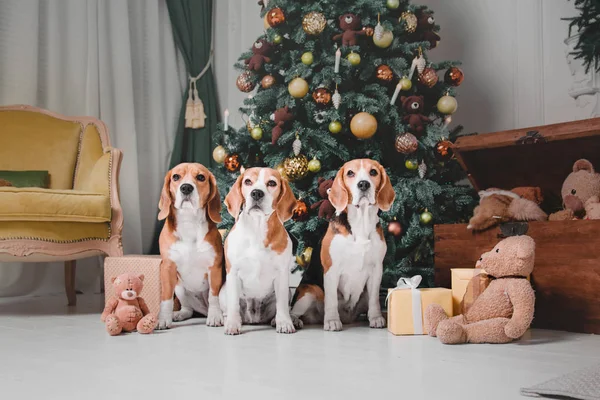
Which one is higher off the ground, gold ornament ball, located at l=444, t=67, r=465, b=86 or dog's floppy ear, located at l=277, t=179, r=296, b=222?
gold ornament ball, located at l=444, t=67, r=465, b=86

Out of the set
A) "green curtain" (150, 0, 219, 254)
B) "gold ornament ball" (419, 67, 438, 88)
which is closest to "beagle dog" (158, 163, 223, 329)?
"gold ornament ball" (419, 67, 438, 88)

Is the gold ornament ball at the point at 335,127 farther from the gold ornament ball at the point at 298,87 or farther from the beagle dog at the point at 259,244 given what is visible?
the beagle dog at the point at 259,244

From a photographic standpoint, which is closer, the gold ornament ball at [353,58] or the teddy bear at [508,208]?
the teddy bear at [508,208]

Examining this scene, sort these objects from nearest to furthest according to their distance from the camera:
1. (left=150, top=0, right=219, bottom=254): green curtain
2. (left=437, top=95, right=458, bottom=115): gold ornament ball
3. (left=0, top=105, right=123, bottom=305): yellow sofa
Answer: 1. (left=0, top=105, right=123, bottom=305): yellow sofa
2. (left=437, top=95, right=458, bottom=115): gold ornament ball
3. (left=150, top=0, right=219, bottom=254): green curtain

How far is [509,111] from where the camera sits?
3.91m

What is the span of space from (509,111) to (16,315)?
11.1 ft

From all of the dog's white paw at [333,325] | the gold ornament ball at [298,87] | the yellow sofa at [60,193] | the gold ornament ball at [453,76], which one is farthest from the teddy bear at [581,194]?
the yellow sofa at [60,193]

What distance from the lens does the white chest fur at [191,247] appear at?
2.69 metres

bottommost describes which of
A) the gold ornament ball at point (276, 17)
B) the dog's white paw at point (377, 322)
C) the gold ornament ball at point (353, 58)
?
the dog's white paw at point (377, 322)

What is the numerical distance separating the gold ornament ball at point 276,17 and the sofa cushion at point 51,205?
1.44 metres

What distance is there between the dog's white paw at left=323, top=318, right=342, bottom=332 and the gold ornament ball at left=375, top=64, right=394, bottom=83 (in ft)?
5.02

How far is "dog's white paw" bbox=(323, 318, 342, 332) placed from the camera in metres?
2.55

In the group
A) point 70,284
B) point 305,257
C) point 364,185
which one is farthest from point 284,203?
point 70,284

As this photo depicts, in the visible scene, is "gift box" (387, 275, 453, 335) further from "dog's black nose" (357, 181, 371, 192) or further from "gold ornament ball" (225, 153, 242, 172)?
"gold ornament ball" (225, 153, 242, 172)
